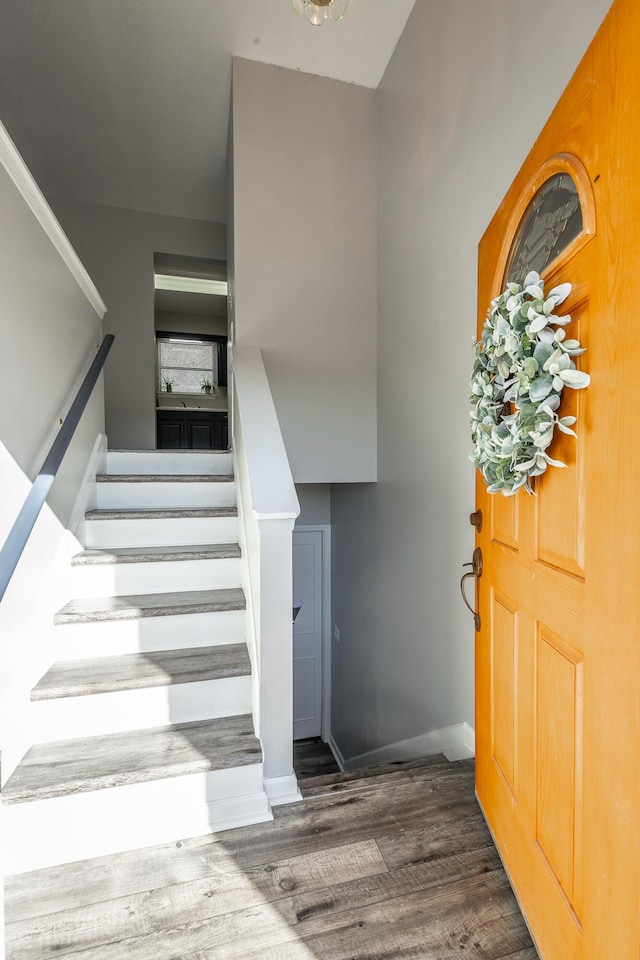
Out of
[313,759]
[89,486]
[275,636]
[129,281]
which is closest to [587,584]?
[275,636]

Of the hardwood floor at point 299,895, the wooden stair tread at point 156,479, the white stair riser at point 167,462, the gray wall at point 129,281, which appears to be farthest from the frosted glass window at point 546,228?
the gray wall at point 129,281

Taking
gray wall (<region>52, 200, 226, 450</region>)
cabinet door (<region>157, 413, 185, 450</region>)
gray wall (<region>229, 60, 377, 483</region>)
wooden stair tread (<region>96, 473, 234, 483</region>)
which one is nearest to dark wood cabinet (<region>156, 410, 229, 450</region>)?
cabinet door (<region>157, 413, 185, 450</region>)

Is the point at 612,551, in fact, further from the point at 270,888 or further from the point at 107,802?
the point at 107,802

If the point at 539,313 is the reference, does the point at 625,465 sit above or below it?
below

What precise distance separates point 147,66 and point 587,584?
12.6ft

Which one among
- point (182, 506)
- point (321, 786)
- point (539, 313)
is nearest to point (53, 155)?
point (182, 506)

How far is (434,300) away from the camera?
223 centimetres

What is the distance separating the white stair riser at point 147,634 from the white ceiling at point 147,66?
3225 mm

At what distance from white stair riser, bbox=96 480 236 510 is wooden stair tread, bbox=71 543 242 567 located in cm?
40

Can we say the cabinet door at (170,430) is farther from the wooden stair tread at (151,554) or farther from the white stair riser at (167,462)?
the wooden stair tread at (151,554)

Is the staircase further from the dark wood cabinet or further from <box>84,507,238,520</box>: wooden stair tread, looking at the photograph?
the dark wood cabinet

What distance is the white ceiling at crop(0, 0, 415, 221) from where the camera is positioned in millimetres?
2635

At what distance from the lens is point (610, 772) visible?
0.81 m

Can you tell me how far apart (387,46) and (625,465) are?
322 centimetres
